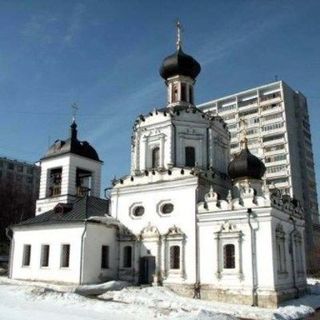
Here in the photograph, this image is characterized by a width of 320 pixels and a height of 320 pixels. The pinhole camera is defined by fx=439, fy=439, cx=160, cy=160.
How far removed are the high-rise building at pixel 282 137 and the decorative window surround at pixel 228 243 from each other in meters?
47.0

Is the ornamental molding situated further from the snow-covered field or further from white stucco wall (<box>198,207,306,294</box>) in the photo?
the snow-covered field

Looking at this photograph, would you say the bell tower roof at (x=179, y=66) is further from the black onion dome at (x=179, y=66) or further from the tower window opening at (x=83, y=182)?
the tower window opening at (x=83, y=182)

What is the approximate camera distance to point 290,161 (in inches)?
2746

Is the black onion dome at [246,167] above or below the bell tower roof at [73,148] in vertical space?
below

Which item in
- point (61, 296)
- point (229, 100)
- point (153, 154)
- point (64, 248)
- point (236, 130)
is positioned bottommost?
point (61, 296)

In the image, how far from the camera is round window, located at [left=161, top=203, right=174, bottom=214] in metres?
25.1

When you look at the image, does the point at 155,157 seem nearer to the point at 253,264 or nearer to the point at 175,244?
the point at 175,244

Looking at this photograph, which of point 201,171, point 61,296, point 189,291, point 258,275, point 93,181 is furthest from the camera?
point 93,181

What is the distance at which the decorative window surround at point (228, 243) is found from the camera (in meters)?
22.0

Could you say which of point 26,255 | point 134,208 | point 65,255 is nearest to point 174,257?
point 134,208

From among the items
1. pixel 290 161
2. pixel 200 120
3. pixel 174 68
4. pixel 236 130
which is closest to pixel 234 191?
pixel 200 120

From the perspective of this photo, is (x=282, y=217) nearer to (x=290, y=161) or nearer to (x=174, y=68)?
(x=174, y=68)

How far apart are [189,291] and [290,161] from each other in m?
50.9

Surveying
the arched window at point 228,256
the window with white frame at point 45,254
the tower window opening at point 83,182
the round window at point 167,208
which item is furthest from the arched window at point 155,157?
the window with white frame at point 45,254
